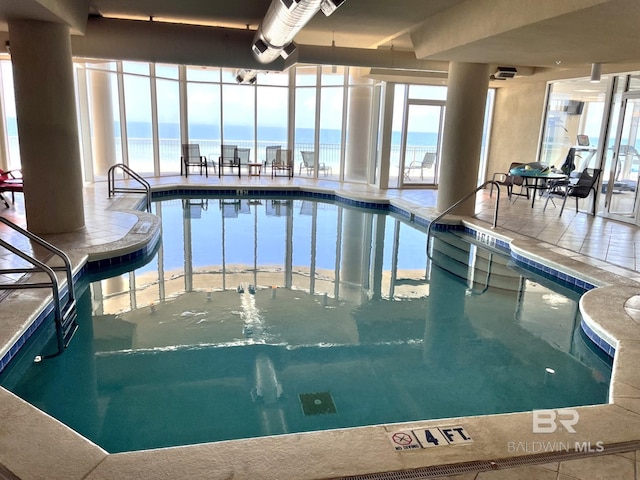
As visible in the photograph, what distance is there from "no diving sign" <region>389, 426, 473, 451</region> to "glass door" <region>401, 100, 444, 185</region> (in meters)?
9.46

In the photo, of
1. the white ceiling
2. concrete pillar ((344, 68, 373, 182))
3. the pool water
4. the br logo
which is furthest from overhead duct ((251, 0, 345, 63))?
concrete pillar ((344, 68, 373, 182))

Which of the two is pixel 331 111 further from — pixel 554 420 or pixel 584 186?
pixel 554 420

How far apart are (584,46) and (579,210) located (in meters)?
3.98

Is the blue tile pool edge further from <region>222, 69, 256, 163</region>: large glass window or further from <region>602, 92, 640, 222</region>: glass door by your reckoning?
<region>222, 69, 256, 163</region>: large glass window

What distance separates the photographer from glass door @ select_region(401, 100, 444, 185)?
1112 cm

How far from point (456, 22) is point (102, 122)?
8.51m

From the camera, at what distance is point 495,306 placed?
4582mm

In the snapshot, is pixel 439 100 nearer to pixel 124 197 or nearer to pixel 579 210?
pixel 579 210

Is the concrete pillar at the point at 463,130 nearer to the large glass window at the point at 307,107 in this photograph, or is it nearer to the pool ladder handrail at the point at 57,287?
the large glass window at the point at 307,107

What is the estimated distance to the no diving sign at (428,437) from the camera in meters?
2.08

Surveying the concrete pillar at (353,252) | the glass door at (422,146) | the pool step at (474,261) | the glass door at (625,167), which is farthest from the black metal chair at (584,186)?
the glass door at (422,146)

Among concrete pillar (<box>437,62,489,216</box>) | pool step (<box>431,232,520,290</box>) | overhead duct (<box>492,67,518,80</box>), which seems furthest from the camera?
overhead duct (<box>492,67,518,80</box>)

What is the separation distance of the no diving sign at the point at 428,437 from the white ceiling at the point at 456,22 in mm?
3519

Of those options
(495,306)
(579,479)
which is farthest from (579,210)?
(579,479)
